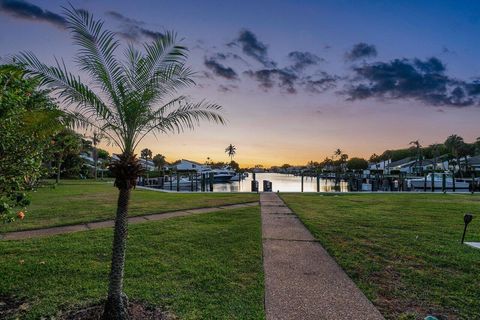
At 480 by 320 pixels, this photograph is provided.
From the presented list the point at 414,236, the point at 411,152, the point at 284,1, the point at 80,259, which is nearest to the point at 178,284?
the point at 80,259

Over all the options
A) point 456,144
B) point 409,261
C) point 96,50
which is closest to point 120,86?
point 96,50

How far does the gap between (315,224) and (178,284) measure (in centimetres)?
611

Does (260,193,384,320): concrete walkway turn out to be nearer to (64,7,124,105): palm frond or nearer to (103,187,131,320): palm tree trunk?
(103,187,131,320): palm tree trunk

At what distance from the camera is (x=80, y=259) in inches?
229

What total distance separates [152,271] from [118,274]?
5.44 feet

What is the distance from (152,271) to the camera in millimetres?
5195

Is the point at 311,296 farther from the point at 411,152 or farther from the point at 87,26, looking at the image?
the point at 411,152

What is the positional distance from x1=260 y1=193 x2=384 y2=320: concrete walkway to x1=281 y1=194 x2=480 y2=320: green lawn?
249mm

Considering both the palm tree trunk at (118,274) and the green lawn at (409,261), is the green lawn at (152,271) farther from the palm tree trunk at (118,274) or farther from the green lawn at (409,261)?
the green lawn at (409,261)

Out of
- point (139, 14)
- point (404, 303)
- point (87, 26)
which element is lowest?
point (404, 303)

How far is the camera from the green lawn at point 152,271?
13.0ft

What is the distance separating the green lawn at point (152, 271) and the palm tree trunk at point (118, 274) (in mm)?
578

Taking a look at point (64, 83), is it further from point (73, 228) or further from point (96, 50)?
point (73, 228)

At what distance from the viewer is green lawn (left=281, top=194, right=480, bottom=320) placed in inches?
161
